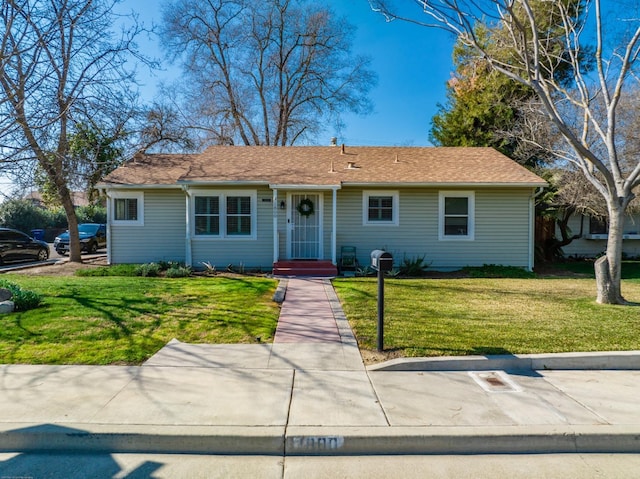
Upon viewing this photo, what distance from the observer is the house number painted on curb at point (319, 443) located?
10.6 ft

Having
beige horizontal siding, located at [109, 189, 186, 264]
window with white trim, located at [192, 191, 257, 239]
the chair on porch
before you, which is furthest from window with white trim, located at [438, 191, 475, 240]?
beige horizontal siding, located at [109, 189, 186, 264]

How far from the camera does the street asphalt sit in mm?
3121

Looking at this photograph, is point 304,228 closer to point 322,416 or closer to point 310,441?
point 322,416

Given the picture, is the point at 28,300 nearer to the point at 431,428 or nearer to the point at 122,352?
the point at 122,352

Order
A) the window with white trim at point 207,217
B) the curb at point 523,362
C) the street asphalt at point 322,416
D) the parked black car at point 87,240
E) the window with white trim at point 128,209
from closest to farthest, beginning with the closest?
the street asphalt at point 322,416 → the curb at point 523,362 → the window with white trim at point 207,217 → the window with white trim at point 128,209 → the parked black car at point 87,240

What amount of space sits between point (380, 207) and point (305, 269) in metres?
3.54

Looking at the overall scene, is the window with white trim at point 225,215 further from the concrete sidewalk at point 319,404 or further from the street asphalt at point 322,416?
the street asphalt at point 322,416

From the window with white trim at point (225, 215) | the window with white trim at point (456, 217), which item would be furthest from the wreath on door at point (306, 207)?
the window with white trim at point (456, 217)

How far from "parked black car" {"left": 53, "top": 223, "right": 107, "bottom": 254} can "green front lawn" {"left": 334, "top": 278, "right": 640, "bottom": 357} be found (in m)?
15.6

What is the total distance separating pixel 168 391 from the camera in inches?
160

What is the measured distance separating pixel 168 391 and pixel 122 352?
1511 millimetres

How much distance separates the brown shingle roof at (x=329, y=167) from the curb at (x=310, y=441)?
31.5 feet

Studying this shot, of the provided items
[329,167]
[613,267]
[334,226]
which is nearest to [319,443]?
[613,267]

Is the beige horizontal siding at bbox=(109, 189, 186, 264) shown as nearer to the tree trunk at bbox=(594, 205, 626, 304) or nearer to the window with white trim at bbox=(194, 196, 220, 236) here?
the window with white trim at bbox=(194, 196, 220, 236)
